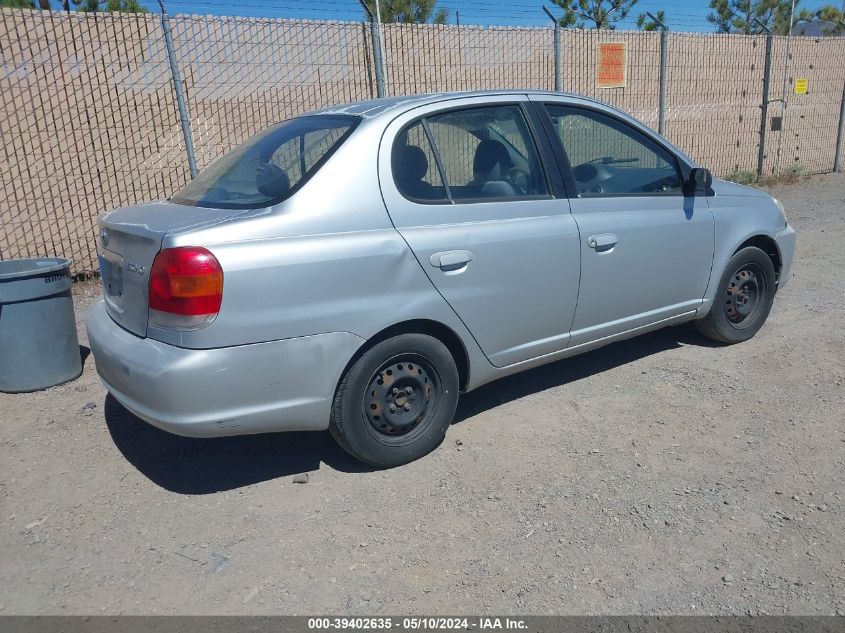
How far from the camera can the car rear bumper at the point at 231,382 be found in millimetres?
3057

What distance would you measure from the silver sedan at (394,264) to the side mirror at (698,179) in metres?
0.01

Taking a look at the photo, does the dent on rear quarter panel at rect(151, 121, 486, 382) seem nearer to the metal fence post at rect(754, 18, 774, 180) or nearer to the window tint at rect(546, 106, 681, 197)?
the window tint at rect(546, 106, 681, 197)

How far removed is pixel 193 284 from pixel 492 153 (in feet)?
6.18

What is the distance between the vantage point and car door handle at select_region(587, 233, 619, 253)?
4132 millimetres

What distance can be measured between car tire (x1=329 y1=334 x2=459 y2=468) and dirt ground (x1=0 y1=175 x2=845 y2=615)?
0.51 ft

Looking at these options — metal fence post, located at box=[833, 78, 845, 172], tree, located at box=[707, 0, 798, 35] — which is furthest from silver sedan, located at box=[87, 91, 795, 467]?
tree, located at box=[707, 0, 798, 35]

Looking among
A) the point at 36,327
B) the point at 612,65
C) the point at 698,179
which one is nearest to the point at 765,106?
the point at 612,65

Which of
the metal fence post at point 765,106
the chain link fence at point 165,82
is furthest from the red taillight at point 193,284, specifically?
the metal fence post at point 765,106

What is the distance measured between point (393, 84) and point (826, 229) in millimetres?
5850

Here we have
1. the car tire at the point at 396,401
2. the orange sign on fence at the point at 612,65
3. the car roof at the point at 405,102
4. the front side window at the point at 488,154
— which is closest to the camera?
the car tire at the point at 396,401

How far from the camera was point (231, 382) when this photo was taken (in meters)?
3.10

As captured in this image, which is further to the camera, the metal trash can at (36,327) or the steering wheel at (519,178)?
the metal trash can at (36,327)

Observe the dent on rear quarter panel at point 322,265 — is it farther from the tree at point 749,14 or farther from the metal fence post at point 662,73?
the tree at point 749,14

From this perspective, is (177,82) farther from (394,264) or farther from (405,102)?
(394,264)
